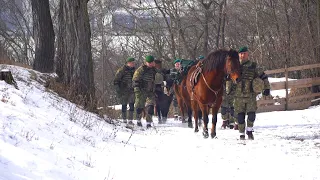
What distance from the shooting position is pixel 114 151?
23.3 ft

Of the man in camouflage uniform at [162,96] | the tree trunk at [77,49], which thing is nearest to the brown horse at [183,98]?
the man in camouflage uniform at [162,96]

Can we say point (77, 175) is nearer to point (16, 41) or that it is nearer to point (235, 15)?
point (235, 15)

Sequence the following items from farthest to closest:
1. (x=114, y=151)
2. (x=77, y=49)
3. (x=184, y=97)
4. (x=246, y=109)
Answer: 1. (x=184, y=97)
2. (x=77, y=49)
3. (x=246, y=109)
4. (x=114, y=151)

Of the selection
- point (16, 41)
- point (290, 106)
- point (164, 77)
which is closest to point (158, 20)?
point (16, 41)

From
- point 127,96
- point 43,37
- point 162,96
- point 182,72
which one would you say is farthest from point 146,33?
point 182,72

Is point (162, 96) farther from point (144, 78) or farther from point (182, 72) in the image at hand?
point (144, 78)

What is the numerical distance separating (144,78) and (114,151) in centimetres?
566

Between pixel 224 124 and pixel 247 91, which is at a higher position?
pixel 247 91

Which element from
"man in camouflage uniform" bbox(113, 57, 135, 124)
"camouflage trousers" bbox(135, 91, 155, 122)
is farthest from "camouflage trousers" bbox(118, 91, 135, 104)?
"camouflage trousers" bbox(135, 91, 155, 122)

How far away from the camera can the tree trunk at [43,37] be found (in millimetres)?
14438

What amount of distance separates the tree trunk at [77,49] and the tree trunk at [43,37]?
2939 mm

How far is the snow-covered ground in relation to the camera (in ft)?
17.0

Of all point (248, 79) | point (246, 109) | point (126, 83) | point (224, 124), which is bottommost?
point (224, 124)

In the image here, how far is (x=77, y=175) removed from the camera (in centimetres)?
510
